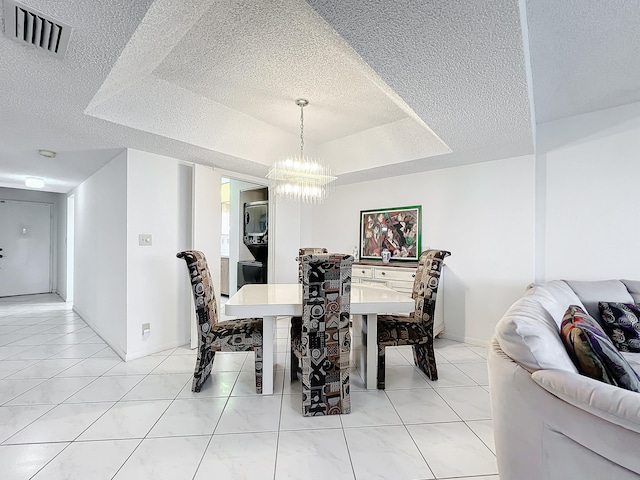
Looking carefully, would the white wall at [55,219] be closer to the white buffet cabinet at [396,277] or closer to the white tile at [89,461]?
the white tile at [89,461]

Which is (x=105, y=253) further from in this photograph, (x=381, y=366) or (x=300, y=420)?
(x=381, y=366)

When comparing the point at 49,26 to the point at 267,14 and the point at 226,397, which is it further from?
the point at 226,397

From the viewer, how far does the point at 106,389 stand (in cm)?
234

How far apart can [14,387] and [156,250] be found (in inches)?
59.2

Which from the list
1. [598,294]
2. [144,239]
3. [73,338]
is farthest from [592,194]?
[73,338]

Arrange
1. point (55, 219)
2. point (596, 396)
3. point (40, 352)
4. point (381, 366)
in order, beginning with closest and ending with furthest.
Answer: point (596, 396)
point (381, 366)
point (40, 352)
point (55, 219)

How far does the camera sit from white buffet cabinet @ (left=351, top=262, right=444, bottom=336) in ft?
11.4

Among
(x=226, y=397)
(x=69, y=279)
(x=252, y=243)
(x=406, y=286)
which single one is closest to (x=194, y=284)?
(x=226, y=397)

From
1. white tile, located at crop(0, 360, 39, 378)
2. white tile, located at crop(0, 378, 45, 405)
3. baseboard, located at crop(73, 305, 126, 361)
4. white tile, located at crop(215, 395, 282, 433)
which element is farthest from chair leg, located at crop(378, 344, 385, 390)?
white tile, located at crop(0, 360, 39, 378)

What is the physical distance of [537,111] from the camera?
292cm

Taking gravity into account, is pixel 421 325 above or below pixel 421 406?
above

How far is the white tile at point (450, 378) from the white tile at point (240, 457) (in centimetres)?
142

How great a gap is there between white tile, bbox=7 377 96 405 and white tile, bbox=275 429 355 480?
1.76 meters

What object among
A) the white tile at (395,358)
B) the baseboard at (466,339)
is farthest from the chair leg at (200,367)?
the baseboard at (466,339)
